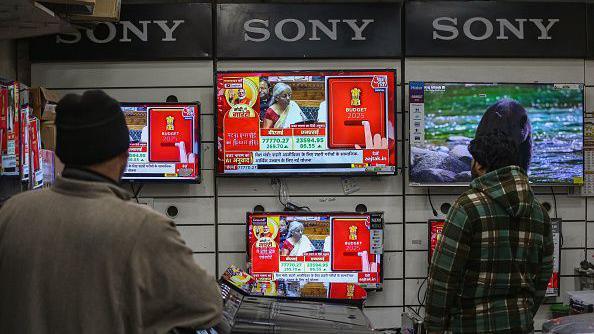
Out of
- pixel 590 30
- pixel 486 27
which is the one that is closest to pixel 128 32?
pixel 486 27

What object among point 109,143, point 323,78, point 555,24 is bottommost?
point 109,143

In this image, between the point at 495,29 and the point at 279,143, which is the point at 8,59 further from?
the point at 495,29

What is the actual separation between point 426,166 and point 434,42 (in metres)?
0.88

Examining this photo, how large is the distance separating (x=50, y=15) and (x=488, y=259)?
8.17 ft

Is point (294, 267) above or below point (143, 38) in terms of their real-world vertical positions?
below

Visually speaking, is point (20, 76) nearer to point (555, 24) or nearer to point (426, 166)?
point (426, 166)

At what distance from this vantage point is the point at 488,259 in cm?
259

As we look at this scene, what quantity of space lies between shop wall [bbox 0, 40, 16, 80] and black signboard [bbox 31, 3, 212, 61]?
0.48 ft

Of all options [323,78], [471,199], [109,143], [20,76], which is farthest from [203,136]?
[109,143]

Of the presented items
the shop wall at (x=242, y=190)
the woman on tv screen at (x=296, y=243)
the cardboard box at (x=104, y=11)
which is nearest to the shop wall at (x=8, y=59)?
the shop wall at (x=242, y=190)

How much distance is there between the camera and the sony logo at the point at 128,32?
4680mm

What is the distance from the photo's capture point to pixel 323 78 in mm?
4582

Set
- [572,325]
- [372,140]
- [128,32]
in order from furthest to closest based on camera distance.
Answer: [128,32], [372,140], [572,325]

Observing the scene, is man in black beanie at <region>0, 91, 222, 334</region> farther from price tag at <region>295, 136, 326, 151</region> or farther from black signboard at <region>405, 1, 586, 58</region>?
black signboard at <region>405, 1, 586, 58</region>
